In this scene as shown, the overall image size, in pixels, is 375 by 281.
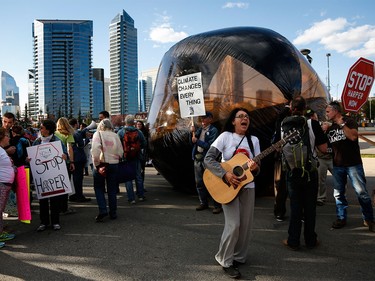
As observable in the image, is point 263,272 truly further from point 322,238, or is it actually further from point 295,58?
point 295,58

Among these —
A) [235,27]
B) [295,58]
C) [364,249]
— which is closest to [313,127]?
[364,249]

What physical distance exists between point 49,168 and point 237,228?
130 inches

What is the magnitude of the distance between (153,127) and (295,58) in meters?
3.17

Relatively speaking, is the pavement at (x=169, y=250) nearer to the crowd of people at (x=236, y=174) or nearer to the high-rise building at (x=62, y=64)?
the crowd of people at (x=236, y=174)

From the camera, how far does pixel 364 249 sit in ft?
12.5

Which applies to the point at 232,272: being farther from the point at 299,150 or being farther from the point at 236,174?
the point at 299,150

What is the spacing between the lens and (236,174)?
3.23m

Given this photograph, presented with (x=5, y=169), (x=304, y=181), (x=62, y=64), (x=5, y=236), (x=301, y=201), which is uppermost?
(x=62, y=64)

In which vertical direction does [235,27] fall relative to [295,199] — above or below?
above

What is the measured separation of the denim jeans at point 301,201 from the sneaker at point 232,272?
1.00 m

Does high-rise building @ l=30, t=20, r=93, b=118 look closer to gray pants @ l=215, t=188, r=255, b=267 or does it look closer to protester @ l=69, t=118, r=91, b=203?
protester @ l=69, t=118, r=91, b=203

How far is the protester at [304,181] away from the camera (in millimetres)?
3756

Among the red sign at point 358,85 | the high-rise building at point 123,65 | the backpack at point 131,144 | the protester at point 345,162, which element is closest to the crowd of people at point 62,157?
the backpack at point 131,144

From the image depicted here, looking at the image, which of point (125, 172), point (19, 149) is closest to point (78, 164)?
point (125, 172)
